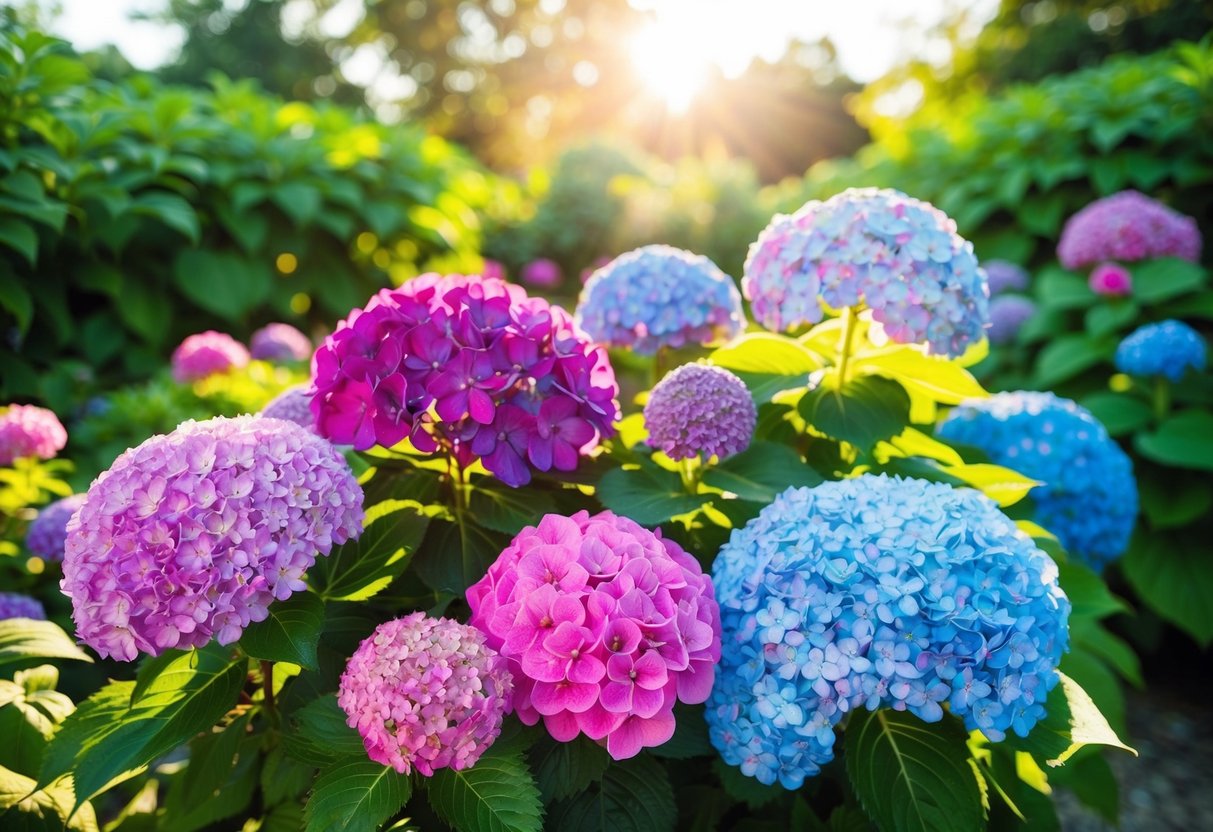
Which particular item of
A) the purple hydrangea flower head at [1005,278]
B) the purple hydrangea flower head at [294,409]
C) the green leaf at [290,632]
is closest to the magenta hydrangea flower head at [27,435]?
the purple hydrangea flower head at [294,409]

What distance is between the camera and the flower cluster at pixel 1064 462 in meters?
2.41

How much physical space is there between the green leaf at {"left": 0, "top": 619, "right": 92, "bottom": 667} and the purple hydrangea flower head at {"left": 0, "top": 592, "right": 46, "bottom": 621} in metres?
0.25

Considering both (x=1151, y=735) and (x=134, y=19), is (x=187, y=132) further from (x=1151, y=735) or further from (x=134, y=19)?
(x=134, y=19)

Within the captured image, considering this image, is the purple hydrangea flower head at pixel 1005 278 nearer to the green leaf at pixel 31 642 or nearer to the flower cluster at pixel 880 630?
the flower cluster at pixel 880 630

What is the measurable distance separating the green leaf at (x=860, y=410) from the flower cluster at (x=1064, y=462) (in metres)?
0.68

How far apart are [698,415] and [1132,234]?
3575mm

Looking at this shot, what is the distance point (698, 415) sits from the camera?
159 centimetres

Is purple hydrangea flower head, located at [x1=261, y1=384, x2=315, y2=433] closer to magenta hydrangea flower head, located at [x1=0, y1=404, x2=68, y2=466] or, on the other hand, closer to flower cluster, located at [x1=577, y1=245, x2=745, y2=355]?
flower cluster, located at [x1=577, y1=245, x2=745, y2=355]

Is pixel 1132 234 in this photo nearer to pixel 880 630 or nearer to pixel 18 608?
pixel 880 630

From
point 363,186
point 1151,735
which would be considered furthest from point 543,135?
point 1151,735

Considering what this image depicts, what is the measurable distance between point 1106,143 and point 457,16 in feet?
94.6

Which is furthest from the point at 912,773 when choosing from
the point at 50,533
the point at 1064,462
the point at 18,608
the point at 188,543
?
the point at 50,533

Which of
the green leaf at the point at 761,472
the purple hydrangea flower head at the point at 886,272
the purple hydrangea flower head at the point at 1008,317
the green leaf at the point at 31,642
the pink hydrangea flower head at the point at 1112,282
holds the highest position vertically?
the purple hydrangea flower head at the point at 886,272

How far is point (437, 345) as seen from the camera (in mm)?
1533
